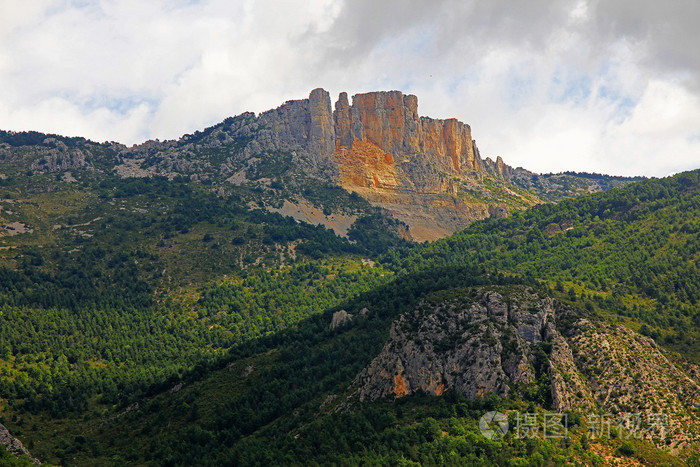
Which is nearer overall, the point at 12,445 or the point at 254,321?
the point at 12,445

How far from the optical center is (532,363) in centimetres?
7931

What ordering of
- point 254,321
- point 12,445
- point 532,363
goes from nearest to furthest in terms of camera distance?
point 532,363, point 12,445, point 254,321

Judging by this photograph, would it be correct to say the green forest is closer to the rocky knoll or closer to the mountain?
the mountain

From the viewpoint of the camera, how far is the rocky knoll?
76.1m

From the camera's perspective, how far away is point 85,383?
117125mm

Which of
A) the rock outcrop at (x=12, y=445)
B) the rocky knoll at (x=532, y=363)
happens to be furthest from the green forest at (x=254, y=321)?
the rock outcrop at (x=12, y=445)

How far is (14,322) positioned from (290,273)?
69.5m

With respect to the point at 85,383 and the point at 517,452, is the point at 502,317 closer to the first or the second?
the point at 517,452

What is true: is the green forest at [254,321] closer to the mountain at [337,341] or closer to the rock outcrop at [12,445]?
the mountain at [337,341]

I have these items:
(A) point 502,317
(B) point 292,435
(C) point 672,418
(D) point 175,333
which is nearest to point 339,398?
(B) point 292,435

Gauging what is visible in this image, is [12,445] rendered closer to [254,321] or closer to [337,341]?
[337,341]

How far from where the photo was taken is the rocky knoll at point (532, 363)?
7606cm

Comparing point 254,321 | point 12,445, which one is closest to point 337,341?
point 254,321

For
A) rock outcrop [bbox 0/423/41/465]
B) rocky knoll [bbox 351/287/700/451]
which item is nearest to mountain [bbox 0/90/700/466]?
rocky knoll [bbox 351/287/700/451]
